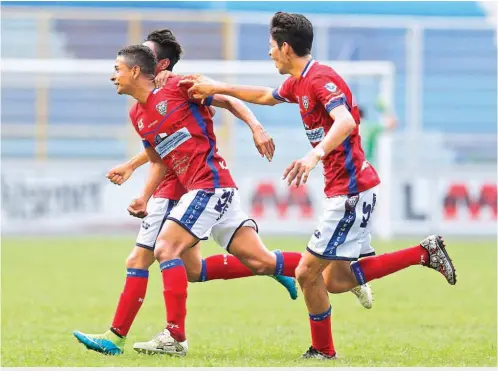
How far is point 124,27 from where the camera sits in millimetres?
24234

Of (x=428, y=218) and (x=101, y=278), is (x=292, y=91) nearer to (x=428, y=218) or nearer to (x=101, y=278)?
(x=101, y=278)

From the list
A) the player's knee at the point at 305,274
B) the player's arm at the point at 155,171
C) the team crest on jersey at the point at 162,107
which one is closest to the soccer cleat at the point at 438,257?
the player's knee at the point at 305,274

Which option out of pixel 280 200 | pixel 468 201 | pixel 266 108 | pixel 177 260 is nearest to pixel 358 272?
pixel 177 260

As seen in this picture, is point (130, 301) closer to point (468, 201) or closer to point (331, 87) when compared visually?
point (331, 87)

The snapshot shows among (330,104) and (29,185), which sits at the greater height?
(330,104)

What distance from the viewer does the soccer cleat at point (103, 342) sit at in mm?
6828

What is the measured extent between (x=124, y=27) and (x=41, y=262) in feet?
32.3

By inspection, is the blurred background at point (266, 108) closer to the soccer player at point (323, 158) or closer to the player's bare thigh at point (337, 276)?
the player's bare thigh at point (337, 276)

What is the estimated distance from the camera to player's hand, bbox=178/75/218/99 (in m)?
6.86

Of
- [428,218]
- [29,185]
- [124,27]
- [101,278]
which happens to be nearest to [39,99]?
[124,27]

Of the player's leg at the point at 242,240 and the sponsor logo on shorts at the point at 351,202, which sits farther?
the player's leg at the point at 242,240

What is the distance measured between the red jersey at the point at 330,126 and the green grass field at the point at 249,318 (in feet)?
3.44

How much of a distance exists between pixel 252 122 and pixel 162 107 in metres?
0.60

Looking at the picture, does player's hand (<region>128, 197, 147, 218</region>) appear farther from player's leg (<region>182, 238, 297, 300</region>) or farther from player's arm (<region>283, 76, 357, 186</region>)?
player's arm (<region>283, 76, 357, 186</region>)
